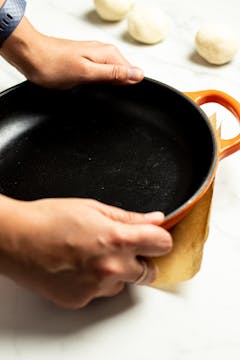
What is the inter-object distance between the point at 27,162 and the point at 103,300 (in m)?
0.27

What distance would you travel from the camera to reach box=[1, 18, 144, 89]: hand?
2.87 feet

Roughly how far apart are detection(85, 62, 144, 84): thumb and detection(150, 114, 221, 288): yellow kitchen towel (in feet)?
0.81

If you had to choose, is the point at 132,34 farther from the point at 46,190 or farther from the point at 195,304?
the point at 195,304

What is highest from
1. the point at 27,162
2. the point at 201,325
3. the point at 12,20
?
the point at 12,20

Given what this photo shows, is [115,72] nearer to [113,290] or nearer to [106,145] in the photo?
[106,145]

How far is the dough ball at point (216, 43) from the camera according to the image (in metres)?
1.03

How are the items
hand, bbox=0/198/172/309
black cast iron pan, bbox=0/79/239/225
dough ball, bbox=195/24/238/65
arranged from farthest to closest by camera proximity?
dough ball, bbox=195/24/238/65, black cast iron pan, bbox=0/79/239/225, hand, bbox=0/198/172/309

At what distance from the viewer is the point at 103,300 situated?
2.37 ft

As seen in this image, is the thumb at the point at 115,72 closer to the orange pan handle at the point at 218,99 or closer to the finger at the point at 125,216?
the orange pan handle at the point at 218,99

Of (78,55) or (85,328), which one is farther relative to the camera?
(78,55)

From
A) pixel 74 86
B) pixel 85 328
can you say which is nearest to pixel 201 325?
pixel 85 328

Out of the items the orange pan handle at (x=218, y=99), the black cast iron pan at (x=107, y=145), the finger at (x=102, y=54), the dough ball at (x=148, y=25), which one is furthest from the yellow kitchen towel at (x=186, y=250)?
the dough ball at (x=148, y=25)

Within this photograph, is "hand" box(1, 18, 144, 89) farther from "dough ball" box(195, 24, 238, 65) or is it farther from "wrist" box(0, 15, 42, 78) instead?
"dough ball" box(195, 24, 238, 65)

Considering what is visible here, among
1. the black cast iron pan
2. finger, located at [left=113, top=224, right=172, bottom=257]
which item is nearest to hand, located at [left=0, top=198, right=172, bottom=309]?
finger, located at [left=113, top=224, right=172, bottom=257]
